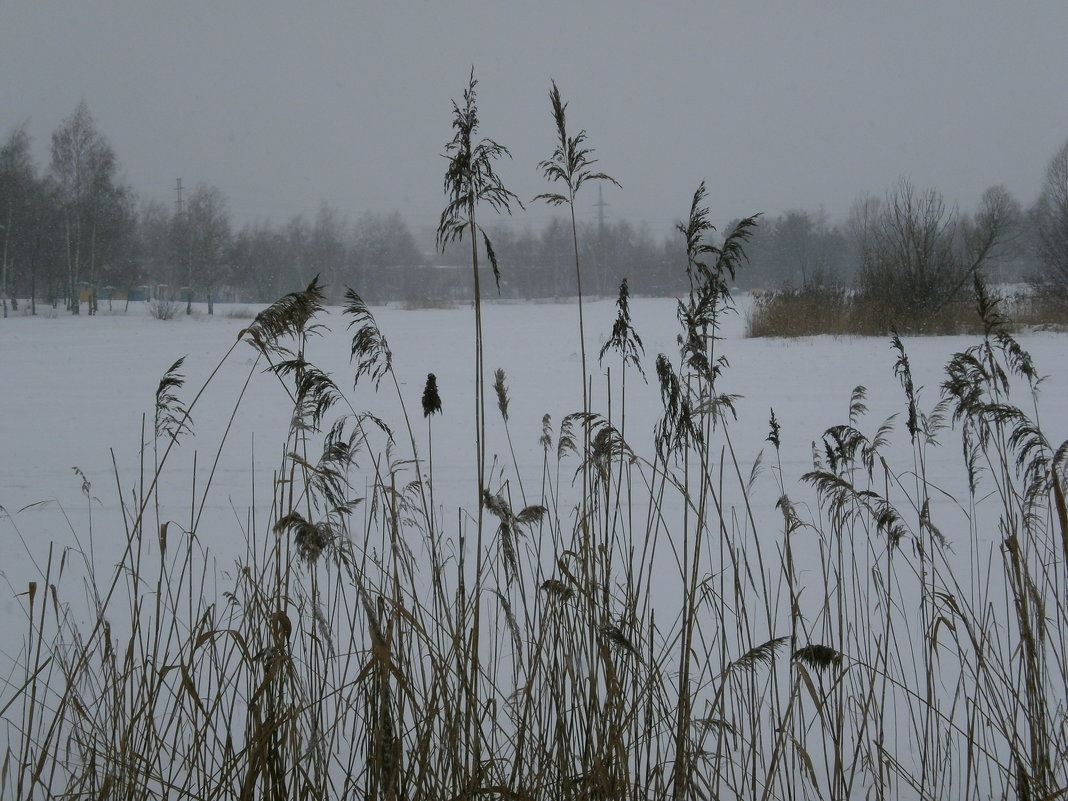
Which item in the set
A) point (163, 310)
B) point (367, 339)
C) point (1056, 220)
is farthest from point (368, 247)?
point (367, 339)

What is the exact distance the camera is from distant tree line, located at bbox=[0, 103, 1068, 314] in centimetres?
1590

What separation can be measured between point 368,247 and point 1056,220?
30346mm

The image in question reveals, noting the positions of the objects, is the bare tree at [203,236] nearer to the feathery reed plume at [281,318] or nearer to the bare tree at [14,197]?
the bare tree at [14,197]

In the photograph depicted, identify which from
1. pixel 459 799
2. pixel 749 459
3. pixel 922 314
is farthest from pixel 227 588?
pixel 922 314

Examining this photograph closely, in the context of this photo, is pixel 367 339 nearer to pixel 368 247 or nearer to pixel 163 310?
pixel 163 310

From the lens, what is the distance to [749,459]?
5.54m

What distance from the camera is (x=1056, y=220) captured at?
64.8 ft

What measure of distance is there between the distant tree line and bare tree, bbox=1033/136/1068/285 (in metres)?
0.05

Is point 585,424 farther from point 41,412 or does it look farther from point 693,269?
point 41,412

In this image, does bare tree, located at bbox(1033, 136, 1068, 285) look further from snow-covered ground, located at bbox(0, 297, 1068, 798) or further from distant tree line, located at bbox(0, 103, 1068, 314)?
snow-covered ground, located at bbox(0, 297, 1068, 798)

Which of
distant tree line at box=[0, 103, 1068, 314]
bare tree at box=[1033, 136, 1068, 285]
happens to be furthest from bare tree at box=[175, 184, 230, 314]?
bare tree at box=[1033, 136, 1068, 285]

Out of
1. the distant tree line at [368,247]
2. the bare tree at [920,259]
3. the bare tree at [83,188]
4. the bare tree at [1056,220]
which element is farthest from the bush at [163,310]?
the bare tree at [1056,220]

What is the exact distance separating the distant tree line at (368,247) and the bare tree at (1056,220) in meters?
0.05

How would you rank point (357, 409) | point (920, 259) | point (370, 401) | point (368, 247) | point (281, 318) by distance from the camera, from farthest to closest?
1. point (368, 247)
2. point (920, 259)
3. point (370, 401)
4. point (357, 409)
5. point (281, 318)
